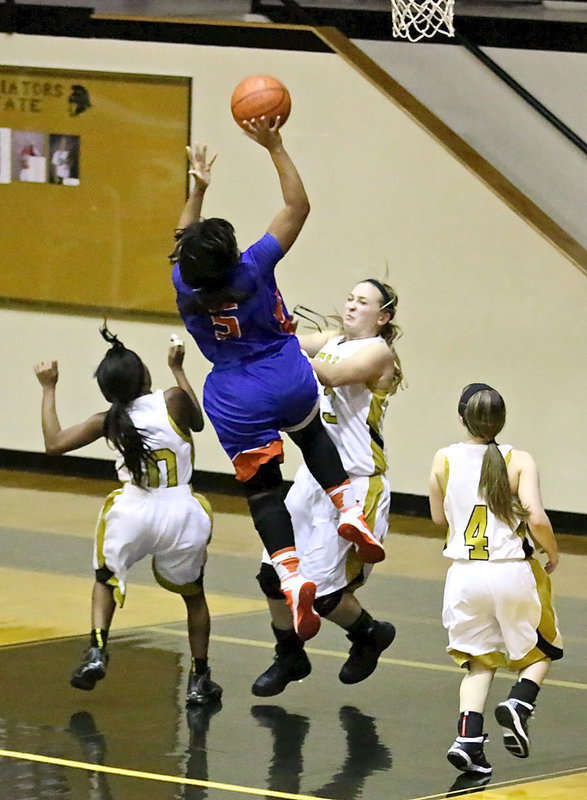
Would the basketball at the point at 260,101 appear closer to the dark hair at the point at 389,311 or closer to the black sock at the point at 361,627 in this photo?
the dark hair at the point at 389,311

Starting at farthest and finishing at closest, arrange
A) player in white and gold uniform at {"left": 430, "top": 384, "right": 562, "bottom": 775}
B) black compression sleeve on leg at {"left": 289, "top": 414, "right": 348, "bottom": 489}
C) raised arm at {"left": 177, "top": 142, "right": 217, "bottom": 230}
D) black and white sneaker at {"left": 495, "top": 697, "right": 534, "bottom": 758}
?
1. black compression sleeve on leg at {"left": 289, "top": 414, "right": 348, "bottom": 489}
2. raised arm at {"left": 177, "top": 142, "right": 217, "bottom": 230}
3. player in white and gold uniform at {"left": 430, "top": 384, "right": 562, "bottom": 775}
4. black and white sneaker at {"left": 495, "top": 697, "right": 534, "bottom": 758}

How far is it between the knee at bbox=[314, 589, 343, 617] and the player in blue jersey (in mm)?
474

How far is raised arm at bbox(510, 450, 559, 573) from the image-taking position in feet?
18.2

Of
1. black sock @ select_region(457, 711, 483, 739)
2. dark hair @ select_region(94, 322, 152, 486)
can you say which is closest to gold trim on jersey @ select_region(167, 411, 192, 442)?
dark hair @ select_region(94, 322, 152, 486)

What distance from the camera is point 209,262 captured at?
566 cm

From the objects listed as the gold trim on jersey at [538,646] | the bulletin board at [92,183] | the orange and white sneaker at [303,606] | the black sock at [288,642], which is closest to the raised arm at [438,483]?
the gold trim on jersey at [538,646]

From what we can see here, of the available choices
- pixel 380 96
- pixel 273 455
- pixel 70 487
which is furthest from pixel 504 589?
pixel 70 487

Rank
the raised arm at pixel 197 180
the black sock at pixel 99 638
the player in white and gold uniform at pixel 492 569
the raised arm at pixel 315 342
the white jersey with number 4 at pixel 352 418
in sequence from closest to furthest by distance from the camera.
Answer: the player in white and gold uniform at pixel 492 569, the raised arm at pixel 197 180, the black sock at pixel 99 638, the white jersey with number 4 at pixel 352 418, the raised arm at pixel 315 342

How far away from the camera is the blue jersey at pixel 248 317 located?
18.9 feet

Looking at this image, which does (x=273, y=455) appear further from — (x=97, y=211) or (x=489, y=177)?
(x=97, y=211)

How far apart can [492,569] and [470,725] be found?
521 millimetres

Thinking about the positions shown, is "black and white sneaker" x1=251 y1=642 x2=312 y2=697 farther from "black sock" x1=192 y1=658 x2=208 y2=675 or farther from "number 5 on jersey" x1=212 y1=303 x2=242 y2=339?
"number 5 on jersey" x1=212 y1=303 x2=242 y2=339

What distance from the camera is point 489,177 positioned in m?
10.7

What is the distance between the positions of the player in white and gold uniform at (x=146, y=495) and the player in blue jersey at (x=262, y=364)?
2.21ft
